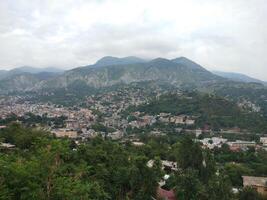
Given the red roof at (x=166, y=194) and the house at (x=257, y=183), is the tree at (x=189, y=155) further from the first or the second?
the red roof at (x=166, y=194)

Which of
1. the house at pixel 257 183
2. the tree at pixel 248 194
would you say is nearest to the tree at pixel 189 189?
the tree at pixel 248 194

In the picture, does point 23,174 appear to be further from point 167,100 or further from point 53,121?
point 167,100

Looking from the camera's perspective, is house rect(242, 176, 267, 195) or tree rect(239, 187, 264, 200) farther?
house rect(242, 176, 267, 195)

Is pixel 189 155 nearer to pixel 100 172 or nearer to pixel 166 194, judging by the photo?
pixel 166 194

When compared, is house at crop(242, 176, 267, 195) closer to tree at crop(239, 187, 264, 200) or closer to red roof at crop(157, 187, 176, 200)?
tree at crop(239, 187, 264, 200)

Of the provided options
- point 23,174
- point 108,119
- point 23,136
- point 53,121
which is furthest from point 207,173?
point 108,119

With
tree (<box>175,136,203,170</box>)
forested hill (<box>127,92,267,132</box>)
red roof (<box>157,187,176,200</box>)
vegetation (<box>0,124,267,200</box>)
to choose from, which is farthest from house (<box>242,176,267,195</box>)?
forested hill (<box>127,92,267,132</box>)

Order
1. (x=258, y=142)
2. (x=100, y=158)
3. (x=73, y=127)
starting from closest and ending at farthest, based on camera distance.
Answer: (x=100, y=158), (x=258, y=142), (x=73, y=127)

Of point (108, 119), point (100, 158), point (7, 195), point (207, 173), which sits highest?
point (7, 195)

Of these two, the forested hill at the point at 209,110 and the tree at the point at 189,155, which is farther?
the forested hill at the point at 209,110

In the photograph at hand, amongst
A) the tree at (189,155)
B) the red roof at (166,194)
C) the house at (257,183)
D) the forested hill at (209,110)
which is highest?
the tree at (189,155)

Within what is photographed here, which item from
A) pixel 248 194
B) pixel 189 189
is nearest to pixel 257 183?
pixel 248 194
